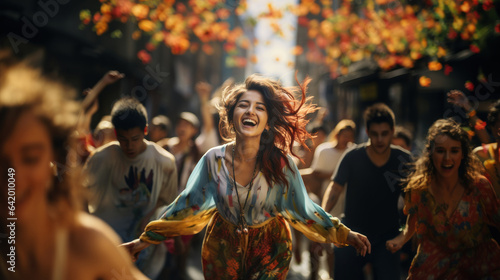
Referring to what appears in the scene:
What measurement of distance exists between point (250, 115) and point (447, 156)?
1.78 metres

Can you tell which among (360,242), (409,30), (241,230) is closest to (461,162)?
(360,242)

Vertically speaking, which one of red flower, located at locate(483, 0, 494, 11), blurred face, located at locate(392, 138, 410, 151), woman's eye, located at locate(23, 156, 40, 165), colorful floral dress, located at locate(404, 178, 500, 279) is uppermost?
red flower, located at locate(483, 0, 494, 11)

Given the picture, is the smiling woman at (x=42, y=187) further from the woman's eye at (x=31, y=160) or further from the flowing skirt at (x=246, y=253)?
the flowing skirt at (x=246, y=253)

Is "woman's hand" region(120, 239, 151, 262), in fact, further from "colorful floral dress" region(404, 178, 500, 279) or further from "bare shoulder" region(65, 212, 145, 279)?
"colorful floral dress" region(404, 178, 500, 279)

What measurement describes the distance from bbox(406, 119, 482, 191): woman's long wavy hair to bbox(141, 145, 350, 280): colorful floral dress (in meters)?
1.19

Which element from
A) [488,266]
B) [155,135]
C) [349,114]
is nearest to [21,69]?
[488,266]

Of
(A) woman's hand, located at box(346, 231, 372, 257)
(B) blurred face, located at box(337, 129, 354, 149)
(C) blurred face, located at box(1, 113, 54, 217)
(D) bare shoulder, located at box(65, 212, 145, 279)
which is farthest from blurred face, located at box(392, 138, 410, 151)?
(C) blurred face, located at box(1, 113, 54, 217)

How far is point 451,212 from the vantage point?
4.22 meters

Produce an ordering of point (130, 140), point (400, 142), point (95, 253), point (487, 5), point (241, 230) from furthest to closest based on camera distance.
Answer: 1. point (487, 5)
2. point (400, 142)
3. point (130, 140)
4. point (241, 230)
5. point (95, 253)

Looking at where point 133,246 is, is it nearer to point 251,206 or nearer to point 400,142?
point 251,206

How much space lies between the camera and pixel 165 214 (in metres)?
3.64

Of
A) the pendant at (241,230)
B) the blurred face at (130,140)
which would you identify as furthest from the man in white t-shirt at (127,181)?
the pendant at (241,230)

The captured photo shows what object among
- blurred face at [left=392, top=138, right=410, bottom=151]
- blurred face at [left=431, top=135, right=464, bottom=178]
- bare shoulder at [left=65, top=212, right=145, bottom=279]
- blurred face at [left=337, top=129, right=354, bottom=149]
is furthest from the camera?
blurred face at [left=337, top=129, right=354, bottom=149]

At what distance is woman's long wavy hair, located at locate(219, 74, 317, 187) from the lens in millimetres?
3867
